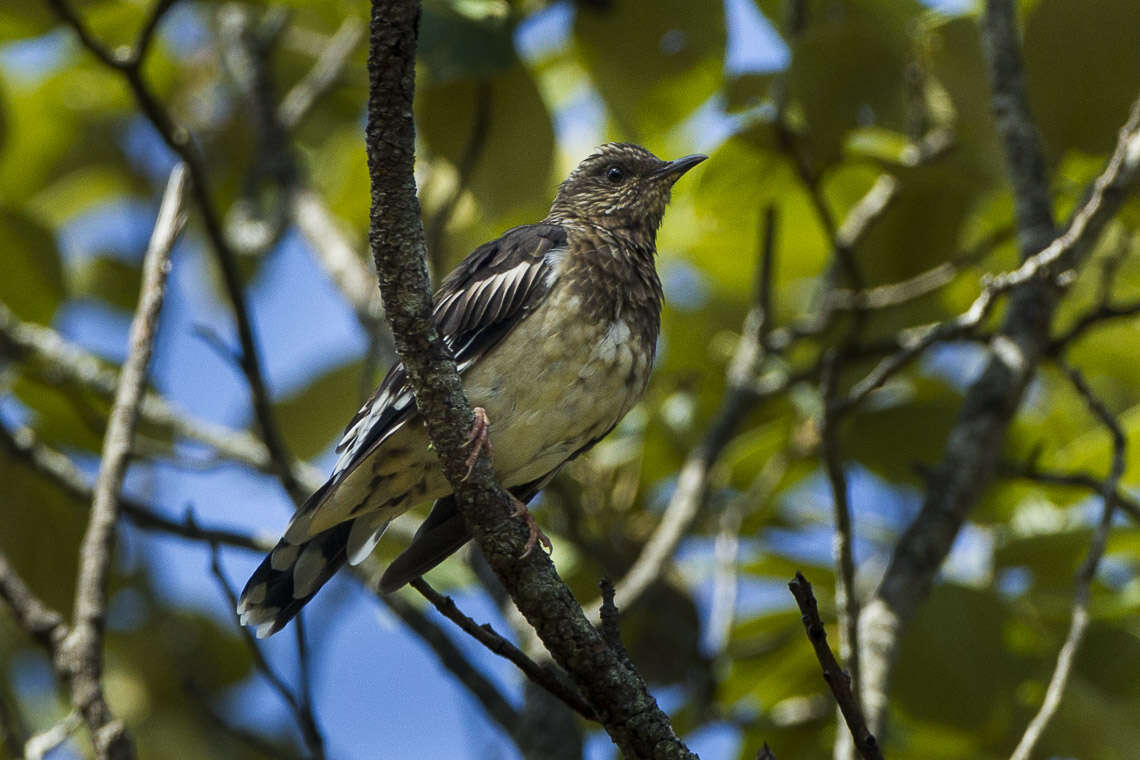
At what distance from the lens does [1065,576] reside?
4.42 metres

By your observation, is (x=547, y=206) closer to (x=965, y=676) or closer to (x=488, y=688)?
(x=488, y=688)

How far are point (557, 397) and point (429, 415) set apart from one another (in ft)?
3.09

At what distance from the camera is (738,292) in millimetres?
5621

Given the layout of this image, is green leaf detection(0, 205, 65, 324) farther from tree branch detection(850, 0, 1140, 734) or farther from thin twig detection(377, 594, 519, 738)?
tree branch detection(850, 0, 1140, 734)

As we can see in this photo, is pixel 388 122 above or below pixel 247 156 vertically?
below

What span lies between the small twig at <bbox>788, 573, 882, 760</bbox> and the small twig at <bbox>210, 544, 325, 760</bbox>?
5.09ft

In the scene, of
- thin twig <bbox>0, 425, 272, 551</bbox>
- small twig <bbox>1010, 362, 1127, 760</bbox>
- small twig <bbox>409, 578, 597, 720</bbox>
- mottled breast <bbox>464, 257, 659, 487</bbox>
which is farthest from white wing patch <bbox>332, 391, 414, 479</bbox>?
small twig <bbox>1010, 362, 1127, 760</bbox>

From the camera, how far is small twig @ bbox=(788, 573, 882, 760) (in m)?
2.24

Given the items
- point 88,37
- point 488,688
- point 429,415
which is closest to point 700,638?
point 488,688

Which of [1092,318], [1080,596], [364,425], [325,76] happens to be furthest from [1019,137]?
[325,76]

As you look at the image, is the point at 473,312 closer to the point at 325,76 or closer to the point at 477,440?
the point at 477,440

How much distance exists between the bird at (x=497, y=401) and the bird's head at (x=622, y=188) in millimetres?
672

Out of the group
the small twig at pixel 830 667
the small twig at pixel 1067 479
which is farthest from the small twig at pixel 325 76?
the small twig at pixel 830 667

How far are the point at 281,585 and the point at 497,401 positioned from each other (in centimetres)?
82
